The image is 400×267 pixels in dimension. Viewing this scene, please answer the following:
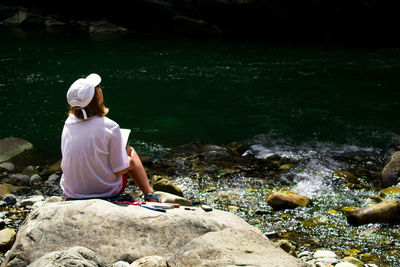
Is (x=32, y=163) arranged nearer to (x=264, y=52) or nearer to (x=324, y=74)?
(x=324, y=74)

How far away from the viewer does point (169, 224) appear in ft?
14.8

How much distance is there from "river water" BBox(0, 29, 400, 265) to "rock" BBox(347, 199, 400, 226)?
0.64 feet

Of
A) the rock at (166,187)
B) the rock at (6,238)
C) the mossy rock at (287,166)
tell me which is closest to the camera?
the rock at (6,238)

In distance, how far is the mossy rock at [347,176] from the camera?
8.47 meters

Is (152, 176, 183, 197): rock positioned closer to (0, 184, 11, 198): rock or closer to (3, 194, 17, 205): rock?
(3, 194, 17, 205): rock

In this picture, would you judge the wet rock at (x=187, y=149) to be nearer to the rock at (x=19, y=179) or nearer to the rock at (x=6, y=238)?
the rock at (x=19, y=179)

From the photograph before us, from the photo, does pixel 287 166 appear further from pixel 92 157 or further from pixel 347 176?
pixel 92 157

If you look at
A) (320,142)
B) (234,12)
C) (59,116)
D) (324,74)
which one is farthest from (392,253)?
(234,12)

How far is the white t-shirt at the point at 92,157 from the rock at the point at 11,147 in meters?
4.87

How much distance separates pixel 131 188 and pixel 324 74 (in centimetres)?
1074

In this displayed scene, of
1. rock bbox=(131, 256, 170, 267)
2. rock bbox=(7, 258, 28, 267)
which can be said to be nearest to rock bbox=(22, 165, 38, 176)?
rock bbox=(7, 258, 28, 267)

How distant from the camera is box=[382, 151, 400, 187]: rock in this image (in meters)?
8.21

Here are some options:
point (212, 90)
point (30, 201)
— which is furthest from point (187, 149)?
point (212, 90)

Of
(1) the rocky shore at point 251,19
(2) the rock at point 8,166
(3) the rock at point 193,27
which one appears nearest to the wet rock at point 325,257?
(2) the rock at point 8,166
